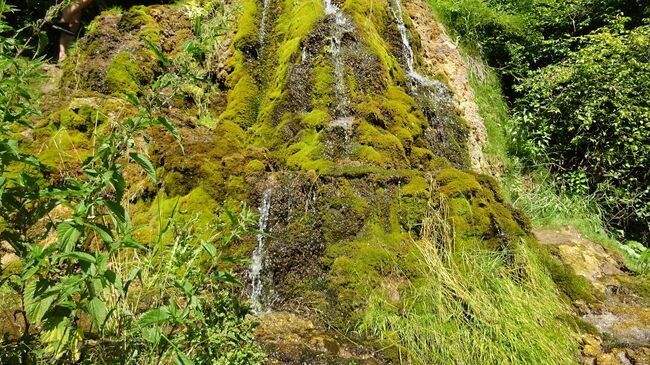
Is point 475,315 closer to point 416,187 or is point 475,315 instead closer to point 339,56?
point 416,187

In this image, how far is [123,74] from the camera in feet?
22.6

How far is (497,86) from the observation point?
1062 centimetres

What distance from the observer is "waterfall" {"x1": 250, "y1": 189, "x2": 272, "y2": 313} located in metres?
3.98

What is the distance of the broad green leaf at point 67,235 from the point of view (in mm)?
1169

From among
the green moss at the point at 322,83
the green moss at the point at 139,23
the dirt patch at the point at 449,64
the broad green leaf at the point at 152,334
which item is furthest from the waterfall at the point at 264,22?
the broad green leaf at the point at 152,334

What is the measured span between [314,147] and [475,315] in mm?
3053

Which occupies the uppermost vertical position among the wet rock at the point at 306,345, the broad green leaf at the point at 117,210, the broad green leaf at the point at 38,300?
the broad green leaf at the point at 117,210

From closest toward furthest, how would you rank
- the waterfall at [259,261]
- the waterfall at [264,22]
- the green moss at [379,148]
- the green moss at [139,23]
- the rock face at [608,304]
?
the rock face at [608,304] → the waterfall at [259,261] → the green moss at [379,148] → the green moss at [139,23] → the waterfall at [264,22]

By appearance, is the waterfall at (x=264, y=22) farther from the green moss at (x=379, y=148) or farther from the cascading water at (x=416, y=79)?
the green moss at (x=379, y=148)

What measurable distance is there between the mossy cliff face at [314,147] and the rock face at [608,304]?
99 cm

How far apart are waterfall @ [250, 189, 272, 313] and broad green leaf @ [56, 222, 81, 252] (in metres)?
2.72

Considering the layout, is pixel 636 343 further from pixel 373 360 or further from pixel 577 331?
pixel 373 360

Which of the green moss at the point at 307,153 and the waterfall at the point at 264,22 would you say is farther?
the waterfall at the point at 264,22

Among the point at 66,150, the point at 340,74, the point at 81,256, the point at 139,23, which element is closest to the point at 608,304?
the point at 340,74
